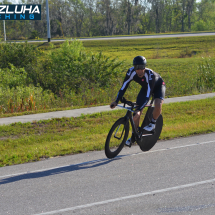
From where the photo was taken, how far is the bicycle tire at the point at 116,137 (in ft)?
20.7

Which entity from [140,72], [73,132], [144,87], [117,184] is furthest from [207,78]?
[117,184]

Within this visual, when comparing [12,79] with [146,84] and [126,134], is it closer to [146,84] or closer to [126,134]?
[126,134]

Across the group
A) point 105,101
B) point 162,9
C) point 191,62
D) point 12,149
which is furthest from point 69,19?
point 12,149

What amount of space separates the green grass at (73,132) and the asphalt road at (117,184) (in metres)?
0.55

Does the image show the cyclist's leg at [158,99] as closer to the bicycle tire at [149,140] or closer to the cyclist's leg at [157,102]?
the cyclist's leg at [157,102]

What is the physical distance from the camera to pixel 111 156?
21.8 ft

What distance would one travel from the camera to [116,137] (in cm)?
641

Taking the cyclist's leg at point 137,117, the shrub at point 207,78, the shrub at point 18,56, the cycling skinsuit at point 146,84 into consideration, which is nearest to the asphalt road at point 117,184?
the cyclist's leg at point 137,117

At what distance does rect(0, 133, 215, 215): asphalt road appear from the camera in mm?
4562

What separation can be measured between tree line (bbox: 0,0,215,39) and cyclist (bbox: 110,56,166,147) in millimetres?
63960

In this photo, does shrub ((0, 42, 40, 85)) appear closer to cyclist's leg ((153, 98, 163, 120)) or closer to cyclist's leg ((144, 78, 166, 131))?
cyclist's leg ((144, 78, 166, 131))

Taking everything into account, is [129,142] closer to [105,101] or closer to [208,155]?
[208,155]

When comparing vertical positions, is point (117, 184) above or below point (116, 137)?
below

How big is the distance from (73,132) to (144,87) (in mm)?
3608
